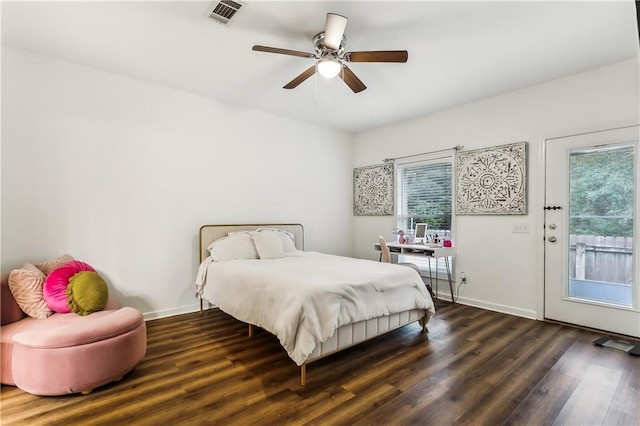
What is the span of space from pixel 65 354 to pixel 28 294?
2.53ft

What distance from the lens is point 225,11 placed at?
7.49ft

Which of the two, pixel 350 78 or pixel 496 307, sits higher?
pixel 350 78

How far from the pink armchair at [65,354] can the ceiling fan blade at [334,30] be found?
8.46ft

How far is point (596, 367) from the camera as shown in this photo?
2398 millimetres

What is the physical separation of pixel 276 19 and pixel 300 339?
7.88 ft

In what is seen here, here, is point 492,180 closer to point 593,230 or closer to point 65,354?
point 593,230

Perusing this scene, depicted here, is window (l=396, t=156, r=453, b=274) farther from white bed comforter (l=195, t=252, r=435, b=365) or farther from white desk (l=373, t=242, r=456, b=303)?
white bed comforter (l=195, t=252, r=435, b=365)

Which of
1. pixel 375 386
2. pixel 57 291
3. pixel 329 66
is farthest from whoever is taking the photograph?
pixel 329 66

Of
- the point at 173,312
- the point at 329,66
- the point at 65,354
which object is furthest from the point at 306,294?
the point at 173,312

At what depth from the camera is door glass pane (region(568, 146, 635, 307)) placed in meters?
2.98

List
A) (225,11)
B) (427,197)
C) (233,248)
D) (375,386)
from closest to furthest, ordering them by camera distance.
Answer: (375,386)
(225,11)
(233,248)
(427,197)

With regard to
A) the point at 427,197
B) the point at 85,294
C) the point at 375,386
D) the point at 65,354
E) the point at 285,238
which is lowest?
the point at 375,386

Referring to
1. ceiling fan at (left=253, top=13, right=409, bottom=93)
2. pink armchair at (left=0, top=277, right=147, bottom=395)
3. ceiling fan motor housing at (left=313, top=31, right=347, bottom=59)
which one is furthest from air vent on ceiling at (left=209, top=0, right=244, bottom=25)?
pink armchair at (left=0, top=277, right=147, bottom=395)

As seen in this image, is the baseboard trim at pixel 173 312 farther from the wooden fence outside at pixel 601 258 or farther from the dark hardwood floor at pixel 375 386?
the wooden fence outside at pixel 601 258
